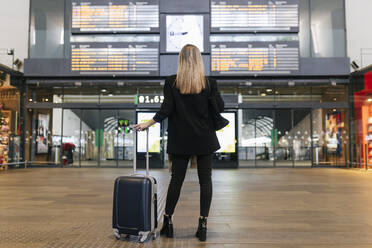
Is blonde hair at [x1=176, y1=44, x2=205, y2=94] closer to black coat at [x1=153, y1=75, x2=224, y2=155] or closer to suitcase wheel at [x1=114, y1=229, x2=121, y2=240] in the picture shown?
black coat at [x1=153, y1=75, x2=224, y2=155]

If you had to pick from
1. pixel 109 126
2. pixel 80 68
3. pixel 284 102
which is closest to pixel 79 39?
pixel 80 68

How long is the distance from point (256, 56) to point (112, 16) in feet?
16.5

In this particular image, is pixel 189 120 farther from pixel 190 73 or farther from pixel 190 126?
pixel 190 73

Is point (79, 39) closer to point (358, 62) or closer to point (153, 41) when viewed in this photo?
point (153, 41)

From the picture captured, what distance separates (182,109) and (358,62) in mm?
11576

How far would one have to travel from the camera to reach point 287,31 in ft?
35.1

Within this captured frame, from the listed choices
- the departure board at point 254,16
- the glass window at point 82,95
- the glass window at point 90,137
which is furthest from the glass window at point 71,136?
the departure board at point 254,16

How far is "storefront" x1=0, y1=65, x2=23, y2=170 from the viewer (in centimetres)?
1089

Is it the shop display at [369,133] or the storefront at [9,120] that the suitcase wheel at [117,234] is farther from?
the shop display at [369,133]

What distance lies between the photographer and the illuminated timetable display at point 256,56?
10.8 metres

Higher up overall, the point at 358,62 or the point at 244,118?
the point at 358,62

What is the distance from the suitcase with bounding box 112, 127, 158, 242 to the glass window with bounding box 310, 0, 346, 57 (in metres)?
11.4

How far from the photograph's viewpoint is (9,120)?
11.6 m

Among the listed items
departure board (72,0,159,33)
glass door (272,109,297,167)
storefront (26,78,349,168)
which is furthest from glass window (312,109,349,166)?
departure board (72,0,159,33)
